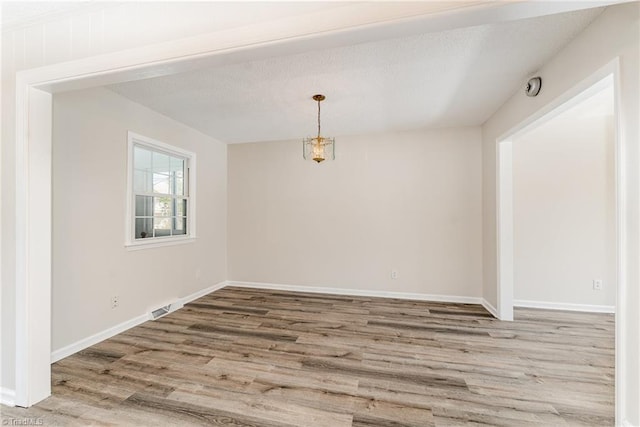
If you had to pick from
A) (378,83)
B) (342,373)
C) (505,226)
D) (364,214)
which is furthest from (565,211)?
(342,373)

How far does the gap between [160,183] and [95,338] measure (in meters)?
1.94

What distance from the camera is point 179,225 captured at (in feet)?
13.6

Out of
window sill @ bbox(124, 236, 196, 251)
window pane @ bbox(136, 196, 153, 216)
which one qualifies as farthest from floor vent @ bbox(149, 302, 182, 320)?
window pane @ bbox(136, 196, 153, 216)

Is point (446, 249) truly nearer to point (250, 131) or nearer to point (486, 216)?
point (486, 216)

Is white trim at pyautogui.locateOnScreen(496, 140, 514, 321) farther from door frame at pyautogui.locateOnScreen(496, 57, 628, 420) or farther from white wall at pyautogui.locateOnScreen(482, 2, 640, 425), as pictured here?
white wall at pyautogui.locateOnScreen(482, 2, 640, 425)

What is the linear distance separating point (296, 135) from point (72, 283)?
132 inches

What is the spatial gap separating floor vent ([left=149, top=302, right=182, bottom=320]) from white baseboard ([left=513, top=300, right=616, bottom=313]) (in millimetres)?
4729

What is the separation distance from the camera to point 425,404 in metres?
1.91

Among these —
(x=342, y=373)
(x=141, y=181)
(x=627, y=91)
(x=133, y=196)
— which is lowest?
(x=342, y=373)

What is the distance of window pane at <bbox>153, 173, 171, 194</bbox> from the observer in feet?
12.1

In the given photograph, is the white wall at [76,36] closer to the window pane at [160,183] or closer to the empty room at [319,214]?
the empty room at [319,214]

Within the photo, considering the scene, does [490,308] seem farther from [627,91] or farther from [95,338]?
[95,338]

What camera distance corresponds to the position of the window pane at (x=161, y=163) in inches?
145

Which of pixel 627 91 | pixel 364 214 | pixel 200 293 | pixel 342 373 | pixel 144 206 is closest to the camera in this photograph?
pixel 627 91
